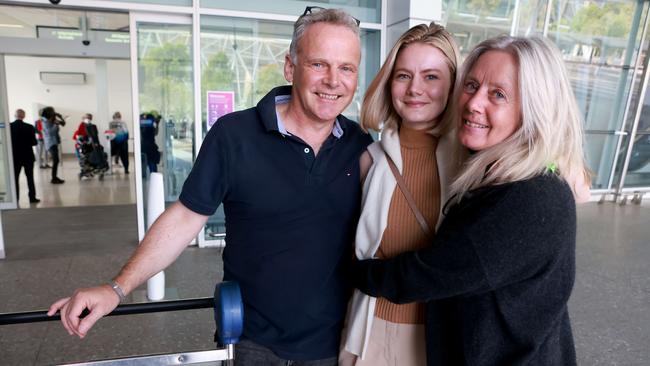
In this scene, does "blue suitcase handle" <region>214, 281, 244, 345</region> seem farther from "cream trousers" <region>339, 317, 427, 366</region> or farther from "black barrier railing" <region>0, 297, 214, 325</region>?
"cream trousers" <region>339, 317, 427, 366</region>

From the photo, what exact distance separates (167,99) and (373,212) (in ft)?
15.4

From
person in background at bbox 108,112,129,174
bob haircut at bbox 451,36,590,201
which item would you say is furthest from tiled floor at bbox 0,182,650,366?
person in background at bbox 108,112,129,174

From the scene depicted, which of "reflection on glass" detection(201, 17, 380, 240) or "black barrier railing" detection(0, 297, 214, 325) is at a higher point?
"reflection on glass" detection(201, 17, 380, 240)

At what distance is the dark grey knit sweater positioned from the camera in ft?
3.34

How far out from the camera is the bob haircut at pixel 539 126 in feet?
3.43

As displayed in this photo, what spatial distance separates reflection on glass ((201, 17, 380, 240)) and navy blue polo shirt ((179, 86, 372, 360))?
4.15 metres

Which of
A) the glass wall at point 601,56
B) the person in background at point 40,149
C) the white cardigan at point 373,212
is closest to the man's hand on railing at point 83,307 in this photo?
the white cardigan at point 373,212

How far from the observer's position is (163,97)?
541cm

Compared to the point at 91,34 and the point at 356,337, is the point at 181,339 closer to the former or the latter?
the point at 356,337

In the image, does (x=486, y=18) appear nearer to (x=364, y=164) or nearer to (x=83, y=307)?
(x=364, y=164)

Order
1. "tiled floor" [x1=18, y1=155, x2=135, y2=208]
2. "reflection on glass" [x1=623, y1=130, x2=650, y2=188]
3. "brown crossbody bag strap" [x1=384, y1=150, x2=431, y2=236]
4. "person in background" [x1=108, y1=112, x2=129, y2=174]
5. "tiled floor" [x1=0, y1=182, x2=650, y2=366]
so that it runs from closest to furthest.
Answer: "brown crossbody bag strap" [x1=384, y1=150, x2=431, y2=236] < "tiled floor" [x1=0, y1=182, x2=650, y2=366] < "tiled floor" [x1=18, y1=155, x2=135, y2=208] < "reflection on glass" [x1=623, y1=130, x2=650, y2=188] < "person in background" [x1=108, y1=112, x2=129, y2=174]

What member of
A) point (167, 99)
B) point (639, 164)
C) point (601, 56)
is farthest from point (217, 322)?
point (639, 164)

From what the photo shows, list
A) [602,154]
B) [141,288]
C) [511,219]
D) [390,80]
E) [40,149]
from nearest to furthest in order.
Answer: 1. [511,219]
2. [390,80]
3. [141,288]
4. [602,154]
5. [40,149]

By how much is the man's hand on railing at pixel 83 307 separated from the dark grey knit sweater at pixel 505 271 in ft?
2.86
